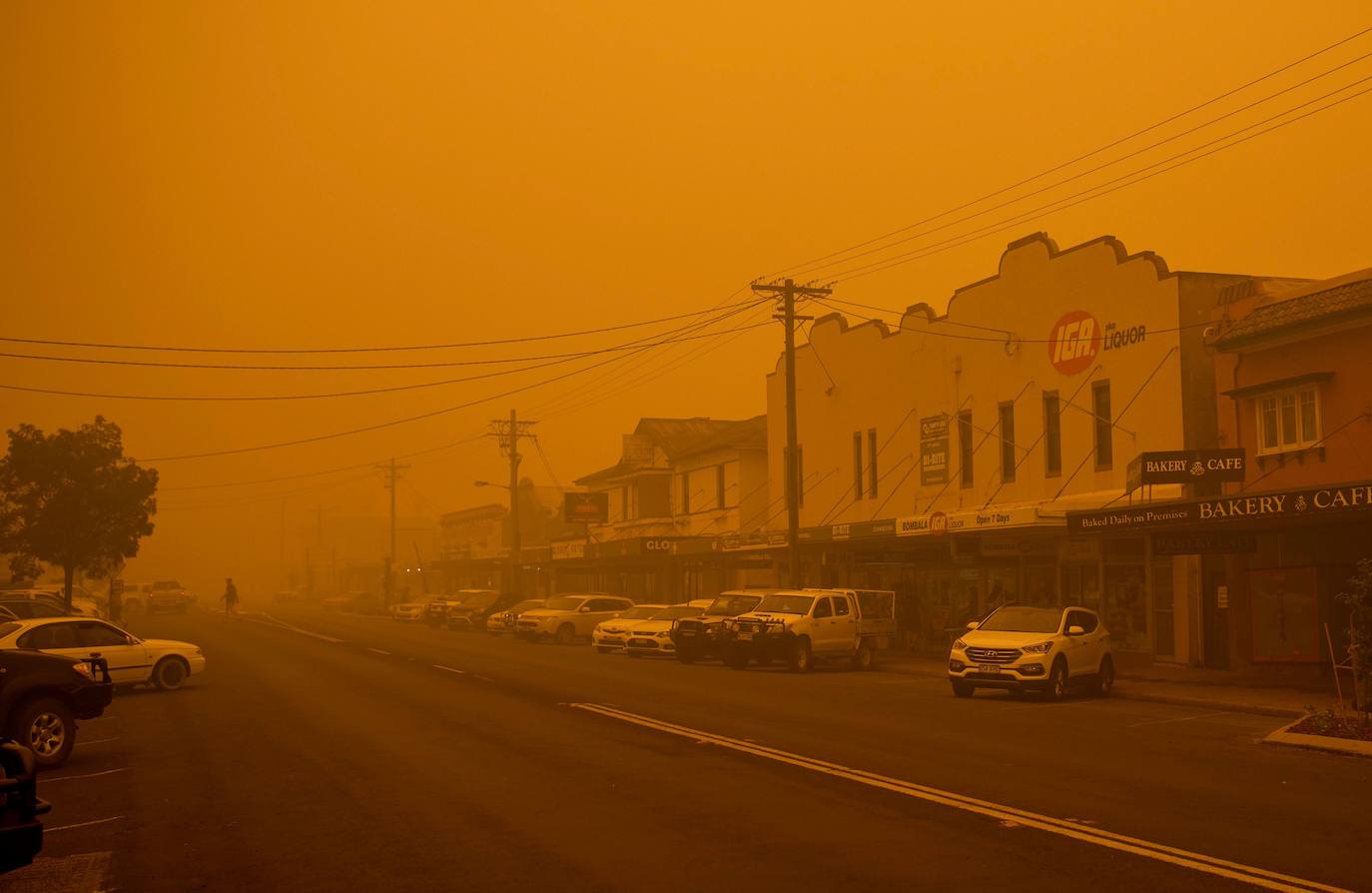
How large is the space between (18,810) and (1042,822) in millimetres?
7140

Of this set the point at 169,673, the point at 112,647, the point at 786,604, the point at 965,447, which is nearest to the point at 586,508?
the point at 965,447

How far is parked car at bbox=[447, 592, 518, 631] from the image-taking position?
54375 millimetres

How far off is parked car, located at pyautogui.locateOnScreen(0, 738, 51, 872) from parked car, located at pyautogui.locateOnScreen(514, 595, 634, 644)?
121ft

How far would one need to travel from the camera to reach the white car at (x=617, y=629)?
38.0m

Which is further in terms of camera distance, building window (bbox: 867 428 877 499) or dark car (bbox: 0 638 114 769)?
building window (bbox: 867 428 877 499)

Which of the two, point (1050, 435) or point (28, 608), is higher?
point (1050, 435)

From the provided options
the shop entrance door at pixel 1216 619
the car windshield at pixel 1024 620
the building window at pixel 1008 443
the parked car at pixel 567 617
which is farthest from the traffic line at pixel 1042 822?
the parked car at pixel 567 617

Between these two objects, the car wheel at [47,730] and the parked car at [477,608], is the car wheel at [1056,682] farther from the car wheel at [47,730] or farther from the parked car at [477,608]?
the parked car at [477,608]

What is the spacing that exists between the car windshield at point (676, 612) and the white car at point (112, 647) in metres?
15.2

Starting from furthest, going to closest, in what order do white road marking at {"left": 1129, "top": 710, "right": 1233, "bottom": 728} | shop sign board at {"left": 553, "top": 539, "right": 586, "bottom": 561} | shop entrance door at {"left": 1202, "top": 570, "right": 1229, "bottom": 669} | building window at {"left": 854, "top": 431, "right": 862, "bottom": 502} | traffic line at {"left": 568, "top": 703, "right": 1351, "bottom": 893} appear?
shop sign board at {"left": 553, "top": 539, "right": 586, "bottom": 561} < building window at {"left": 854, "top": 431, "right": 862, "bottom": 502} < shop entrance door at {"left": 1202, "top": 570, "right": 1229, "bottom": 669} < white road marking at {"left": 1129, "top": 710, "right": 1233, "bottom": 728} < traffic line at {"left": 568, "top": 703, "right": 1351, "bottom": 893}

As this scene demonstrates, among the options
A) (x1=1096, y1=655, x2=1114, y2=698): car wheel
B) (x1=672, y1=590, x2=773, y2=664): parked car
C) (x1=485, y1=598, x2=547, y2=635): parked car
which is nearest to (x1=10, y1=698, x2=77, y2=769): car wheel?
(x1=1096, y1=655, x2=1114, y2=698): car wheel

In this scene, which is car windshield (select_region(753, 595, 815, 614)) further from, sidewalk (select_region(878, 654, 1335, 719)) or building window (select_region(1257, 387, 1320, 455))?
building window (select_region(1257, 387, 1320, 455))

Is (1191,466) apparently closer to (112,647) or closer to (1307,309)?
(1307,309)

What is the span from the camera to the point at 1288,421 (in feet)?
88.1
